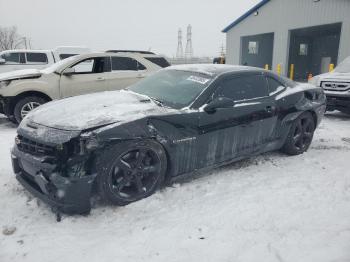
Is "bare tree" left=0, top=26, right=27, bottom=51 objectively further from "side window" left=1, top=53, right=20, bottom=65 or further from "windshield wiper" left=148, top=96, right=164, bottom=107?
"windshield wiper" left=148, top=96, right=164, bottom=107

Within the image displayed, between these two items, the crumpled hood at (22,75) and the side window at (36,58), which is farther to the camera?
the side window at (36,58)

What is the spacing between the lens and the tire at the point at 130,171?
2957mm

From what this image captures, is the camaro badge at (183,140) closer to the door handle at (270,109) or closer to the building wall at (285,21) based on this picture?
the door handle at (270,109)

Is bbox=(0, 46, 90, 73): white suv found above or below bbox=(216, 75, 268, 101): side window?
above

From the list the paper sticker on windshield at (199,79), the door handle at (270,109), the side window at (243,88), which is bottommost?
the door handle at (270,109)

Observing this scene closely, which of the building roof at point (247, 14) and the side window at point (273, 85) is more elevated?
the building roof at point (247, 14)

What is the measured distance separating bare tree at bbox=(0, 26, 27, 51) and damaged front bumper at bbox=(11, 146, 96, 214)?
52.8 m

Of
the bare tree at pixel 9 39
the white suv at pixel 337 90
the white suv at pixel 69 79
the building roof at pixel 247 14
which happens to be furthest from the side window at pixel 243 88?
the bare tree at pixel 9 39

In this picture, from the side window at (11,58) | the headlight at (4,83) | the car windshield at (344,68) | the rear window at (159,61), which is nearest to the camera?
the headlight at (4,83)

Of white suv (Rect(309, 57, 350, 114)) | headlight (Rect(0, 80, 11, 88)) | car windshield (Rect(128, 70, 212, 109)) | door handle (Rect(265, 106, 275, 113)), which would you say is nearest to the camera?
car windshield (Rect(128, 70, 212, 109))

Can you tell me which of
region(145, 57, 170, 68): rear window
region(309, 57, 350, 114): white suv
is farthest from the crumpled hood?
region(309, 57, 350, 114): white suv

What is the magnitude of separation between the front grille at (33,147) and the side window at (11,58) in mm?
10206

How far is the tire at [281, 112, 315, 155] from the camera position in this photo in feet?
15.8

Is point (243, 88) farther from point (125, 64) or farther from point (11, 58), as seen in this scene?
point (11, 58)
